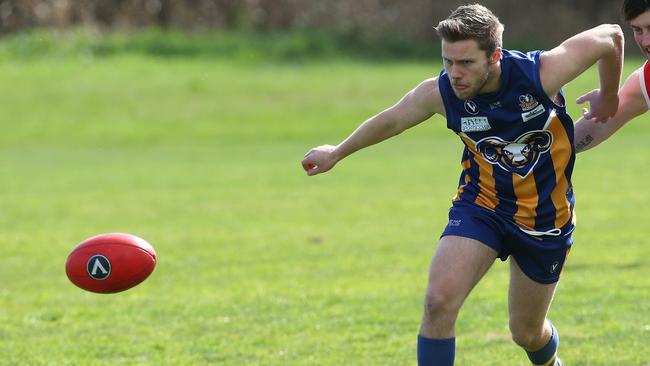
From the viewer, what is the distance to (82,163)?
Result: 75.1 feet

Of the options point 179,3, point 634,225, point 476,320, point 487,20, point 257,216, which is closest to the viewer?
point 487,20

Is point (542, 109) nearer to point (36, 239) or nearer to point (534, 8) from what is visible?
point (36, 239)

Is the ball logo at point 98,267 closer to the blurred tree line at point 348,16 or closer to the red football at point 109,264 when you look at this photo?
the red football at point 109,264

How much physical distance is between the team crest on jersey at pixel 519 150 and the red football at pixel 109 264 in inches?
87.7

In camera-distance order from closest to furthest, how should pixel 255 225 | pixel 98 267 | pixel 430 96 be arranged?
1. pixel 430 96
2. pixel 98 267
3. pixel 255 225

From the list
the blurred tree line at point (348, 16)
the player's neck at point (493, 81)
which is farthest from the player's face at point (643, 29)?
the blurred tree line at point (348, 16)

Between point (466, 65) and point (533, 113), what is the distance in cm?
47

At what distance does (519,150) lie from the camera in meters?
5.83

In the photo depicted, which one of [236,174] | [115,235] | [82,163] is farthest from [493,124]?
[82,163]

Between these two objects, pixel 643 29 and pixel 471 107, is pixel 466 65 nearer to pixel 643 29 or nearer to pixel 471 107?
pixel 471 107

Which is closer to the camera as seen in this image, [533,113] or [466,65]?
[466,65]

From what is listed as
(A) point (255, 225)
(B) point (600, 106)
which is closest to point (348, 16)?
(A) point (255, 225)

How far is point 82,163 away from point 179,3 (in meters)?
14.8

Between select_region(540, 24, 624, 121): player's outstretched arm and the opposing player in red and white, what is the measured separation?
17 cm
